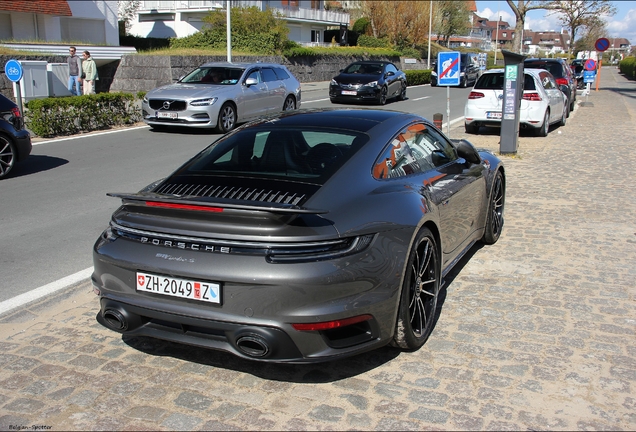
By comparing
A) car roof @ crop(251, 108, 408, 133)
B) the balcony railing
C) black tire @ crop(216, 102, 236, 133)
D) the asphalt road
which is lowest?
the asphalt road

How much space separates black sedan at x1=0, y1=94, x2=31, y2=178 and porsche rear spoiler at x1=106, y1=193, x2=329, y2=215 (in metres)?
7.17

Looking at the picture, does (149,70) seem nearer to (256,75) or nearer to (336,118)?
(256,75)

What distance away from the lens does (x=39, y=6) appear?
31.7 m

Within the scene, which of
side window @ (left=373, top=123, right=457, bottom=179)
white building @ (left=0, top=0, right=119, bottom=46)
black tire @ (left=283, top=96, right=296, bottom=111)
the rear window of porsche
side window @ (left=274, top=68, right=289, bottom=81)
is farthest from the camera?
white building @ (left=0, top=0, right=119, bottom=46)

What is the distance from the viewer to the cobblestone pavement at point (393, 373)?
130 inches

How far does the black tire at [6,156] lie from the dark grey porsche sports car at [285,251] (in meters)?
6.76

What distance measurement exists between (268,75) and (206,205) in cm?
1489

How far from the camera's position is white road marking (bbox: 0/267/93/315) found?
15.9 ft

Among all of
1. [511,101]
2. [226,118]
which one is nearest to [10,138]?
[226,118]

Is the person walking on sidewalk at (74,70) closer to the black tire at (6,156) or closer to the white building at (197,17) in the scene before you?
the black tire at (6,156)

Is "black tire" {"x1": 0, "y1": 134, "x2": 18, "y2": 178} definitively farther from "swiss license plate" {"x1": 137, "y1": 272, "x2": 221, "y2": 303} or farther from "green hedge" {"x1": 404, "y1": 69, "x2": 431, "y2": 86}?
"green hedge" {"x1": 404, "y1": 69, "x2": 431, "y2": 86}

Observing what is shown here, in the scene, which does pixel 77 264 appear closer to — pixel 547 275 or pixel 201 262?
pixel 201 262

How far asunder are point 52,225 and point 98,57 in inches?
880

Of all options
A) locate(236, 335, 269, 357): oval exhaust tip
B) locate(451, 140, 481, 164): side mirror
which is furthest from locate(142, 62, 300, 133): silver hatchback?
locate(236, 335, 269, 357): oval exhaust tip
